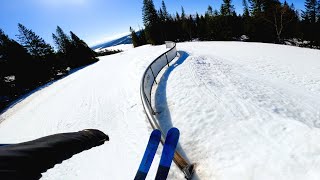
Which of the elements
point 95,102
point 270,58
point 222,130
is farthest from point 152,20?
point 222,130

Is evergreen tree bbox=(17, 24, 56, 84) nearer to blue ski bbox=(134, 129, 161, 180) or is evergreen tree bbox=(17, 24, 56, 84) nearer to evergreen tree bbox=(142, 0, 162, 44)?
evergreen tree bbox=(142, 0, 162, 44)

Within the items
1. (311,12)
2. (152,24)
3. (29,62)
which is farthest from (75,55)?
(311,12)

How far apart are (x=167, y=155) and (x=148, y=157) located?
1.83 ft

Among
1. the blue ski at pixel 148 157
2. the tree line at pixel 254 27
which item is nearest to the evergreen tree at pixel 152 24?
the tree line at pixel 254 27

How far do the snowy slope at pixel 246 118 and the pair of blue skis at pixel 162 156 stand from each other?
2.84 feet

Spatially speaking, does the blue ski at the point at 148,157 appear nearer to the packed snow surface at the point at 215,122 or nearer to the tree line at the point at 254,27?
the packed snow surface at the point at 215,122

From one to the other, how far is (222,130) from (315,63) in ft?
42.0

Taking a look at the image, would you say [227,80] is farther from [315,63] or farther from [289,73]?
[315,63]

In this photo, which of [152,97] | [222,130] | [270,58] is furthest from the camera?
[270,58]

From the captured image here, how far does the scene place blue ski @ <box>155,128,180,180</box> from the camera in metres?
4.59

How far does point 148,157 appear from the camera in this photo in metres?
5.13

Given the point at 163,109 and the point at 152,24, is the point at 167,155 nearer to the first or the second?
the point at 163,109

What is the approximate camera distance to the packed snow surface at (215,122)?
4.87m

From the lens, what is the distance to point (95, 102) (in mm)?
12000
